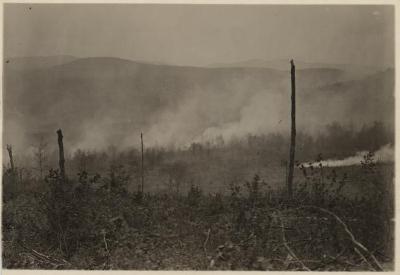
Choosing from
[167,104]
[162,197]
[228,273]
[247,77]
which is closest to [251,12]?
[247,77]

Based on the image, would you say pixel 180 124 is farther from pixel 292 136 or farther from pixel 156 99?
pixel 292 136

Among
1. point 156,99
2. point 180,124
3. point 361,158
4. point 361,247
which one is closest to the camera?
point 361,247

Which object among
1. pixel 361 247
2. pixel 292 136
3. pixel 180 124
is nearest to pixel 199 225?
pixel 180 124

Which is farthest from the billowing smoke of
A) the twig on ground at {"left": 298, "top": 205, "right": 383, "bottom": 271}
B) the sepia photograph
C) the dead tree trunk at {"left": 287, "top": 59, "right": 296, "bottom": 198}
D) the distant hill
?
the twig on ground at {"left": 298, "top": 205, "right": 383, "bottom": 271}

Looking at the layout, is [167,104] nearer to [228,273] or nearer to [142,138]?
[142,138]

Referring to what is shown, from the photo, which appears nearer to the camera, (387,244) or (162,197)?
(387,244)

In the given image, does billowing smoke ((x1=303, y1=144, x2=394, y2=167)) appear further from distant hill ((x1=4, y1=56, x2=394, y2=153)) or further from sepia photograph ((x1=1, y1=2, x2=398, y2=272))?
distant hill ((x1=4, y1=56, x2=394, y2=153))
